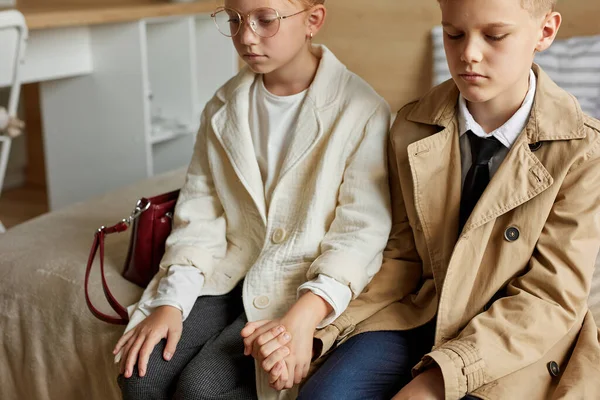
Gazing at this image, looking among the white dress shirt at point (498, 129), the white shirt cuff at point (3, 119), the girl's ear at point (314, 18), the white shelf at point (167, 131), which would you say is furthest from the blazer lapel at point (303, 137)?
the white shelf at point (167, 131)

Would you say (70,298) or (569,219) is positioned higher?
(569,219)

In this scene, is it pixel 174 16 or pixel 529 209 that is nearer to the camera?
pixel 529 209

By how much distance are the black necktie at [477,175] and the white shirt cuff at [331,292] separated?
20 cm

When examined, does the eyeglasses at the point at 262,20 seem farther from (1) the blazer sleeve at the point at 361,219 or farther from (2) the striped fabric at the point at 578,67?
(2) the striped fabric at the point at 578,67

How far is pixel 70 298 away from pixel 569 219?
882 millimetres

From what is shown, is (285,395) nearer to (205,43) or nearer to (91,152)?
(91,152)

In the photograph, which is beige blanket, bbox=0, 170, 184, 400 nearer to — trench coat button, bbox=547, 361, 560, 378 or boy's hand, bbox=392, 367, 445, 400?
boy's hand, bbox=392, 367, 445, 400

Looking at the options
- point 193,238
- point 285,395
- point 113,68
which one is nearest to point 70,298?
point 193,238

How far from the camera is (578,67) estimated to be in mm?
2279

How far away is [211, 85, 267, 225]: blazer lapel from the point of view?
130 centimetres

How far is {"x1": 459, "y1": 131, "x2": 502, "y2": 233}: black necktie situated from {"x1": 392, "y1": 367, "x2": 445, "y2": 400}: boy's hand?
0.25 meters

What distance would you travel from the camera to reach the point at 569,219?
109cm

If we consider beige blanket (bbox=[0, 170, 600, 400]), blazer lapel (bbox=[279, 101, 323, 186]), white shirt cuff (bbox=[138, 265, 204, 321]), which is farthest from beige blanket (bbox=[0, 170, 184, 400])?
blazer lapel (bbox=[279, 101, 323, 186])

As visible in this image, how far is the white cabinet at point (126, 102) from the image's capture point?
8.64ft
